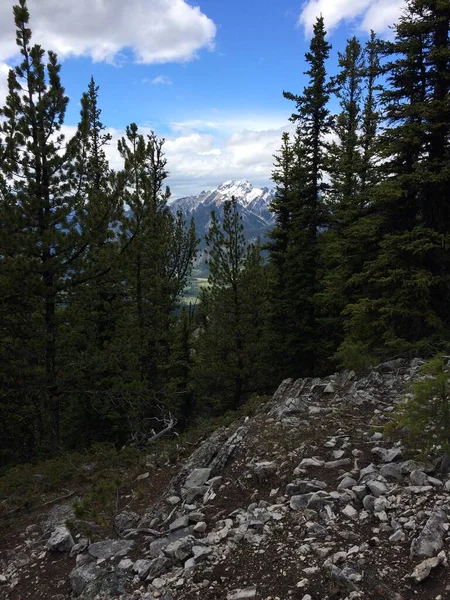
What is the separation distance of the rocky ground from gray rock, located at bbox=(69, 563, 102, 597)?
0.01 m

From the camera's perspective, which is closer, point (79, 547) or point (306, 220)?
point (79, 547)

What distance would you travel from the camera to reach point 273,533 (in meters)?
4.67

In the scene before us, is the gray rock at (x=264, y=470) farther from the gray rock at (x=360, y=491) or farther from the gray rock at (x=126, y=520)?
the gray rock at (x=126, y=520)

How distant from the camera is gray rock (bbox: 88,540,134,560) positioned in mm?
5090

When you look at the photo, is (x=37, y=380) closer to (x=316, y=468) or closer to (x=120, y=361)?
(x=120, y=361)

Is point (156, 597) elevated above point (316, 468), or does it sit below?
below

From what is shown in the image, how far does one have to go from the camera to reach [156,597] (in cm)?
409

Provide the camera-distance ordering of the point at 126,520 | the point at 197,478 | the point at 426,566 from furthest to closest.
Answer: the point at 197,478 < the point at 126,520 < the point at 426,566

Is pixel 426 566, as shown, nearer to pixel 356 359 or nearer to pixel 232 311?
pixel 356 359

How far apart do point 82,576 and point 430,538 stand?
408 cm

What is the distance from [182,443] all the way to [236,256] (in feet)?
38.6

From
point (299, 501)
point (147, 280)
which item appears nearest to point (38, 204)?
point (147, 280)

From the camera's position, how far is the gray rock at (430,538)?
3.77 meters

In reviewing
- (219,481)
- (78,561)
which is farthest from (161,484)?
(78,561)
